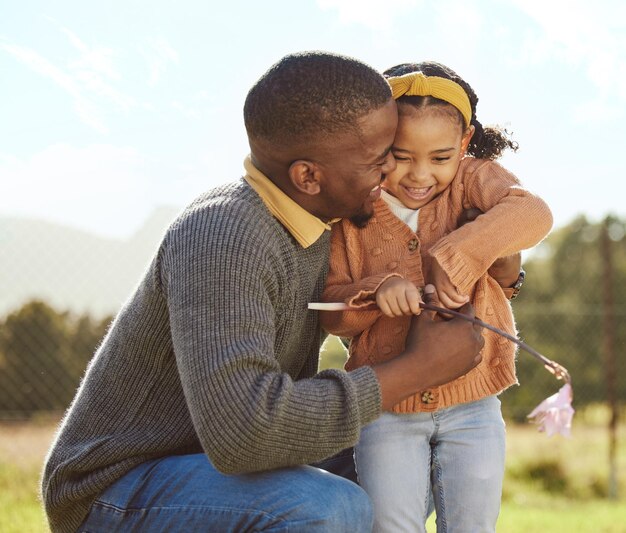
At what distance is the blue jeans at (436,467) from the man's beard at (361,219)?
57 centimetres

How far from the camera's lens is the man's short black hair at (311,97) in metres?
2.30

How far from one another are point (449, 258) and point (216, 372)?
82 cm

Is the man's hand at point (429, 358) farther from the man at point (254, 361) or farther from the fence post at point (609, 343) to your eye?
the fence post at point (609, 343)

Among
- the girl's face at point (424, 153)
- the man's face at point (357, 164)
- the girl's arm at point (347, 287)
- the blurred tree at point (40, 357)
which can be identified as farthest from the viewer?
the blurred tree at point (40, 357)

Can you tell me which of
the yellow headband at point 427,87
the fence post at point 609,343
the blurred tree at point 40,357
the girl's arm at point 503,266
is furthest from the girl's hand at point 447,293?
the fence post at point 609,343

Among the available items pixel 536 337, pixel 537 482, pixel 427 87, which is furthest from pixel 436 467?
pixel 536 337

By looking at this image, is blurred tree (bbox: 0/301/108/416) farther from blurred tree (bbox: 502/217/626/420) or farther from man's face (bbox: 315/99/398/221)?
man's face (bbox: 315/99/398/221)

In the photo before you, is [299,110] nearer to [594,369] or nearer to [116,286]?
[116,286]

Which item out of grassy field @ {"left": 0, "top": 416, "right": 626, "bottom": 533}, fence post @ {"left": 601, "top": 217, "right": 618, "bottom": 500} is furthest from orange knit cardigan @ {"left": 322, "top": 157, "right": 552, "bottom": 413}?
fence post @ {"left": 601, "top": 217, "right": 618, "bottom": 500}

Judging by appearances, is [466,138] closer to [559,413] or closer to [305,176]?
[305,176]

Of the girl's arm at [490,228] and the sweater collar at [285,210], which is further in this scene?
the girl's arm at [490,228]

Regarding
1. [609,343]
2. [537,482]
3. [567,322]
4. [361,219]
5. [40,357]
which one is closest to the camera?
[361,219]

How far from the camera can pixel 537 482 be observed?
865 cm

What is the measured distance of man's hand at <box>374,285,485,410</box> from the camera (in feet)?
7.45
